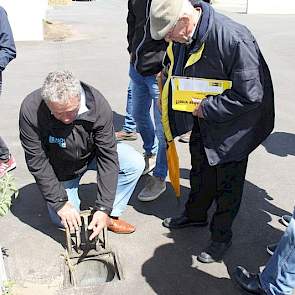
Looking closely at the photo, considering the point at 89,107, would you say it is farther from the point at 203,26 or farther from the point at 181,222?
the point at 181,222

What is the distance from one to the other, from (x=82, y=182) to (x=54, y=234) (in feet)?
2.78

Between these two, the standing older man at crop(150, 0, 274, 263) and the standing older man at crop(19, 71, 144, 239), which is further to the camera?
the standing older man at crop(19, 71, 144, 239)

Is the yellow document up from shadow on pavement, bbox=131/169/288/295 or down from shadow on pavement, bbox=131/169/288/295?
up

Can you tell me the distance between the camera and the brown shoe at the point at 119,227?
345cm

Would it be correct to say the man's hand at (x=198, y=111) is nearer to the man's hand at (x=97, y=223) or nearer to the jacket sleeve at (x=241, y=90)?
the jacket sleeve at (x=241, y=90)

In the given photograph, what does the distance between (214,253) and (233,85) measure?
121 centimetres

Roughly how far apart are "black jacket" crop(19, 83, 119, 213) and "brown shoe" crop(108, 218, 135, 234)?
1.52 ft

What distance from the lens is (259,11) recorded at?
20750 mm

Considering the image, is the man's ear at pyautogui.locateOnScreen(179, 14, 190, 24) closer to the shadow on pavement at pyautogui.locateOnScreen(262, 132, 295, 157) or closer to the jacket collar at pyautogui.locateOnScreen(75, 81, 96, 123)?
the jacket collar at pyautogui.locateOnScreen(75, 81, 96, 123)

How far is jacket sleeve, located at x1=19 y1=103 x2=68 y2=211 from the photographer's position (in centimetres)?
296

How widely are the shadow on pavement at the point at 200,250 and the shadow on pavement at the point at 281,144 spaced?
1.18 meters

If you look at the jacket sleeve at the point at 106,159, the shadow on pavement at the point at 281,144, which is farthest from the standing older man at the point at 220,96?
the shadow on pavement at the point at 281,144

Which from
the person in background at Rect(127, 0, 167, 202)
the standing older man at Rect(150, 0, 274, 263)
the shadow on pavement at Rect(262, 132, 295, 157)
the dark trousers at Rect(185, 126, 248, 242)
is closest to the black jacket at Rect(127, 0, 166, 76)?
the person in background at Rect(127, 0, 167, 202)

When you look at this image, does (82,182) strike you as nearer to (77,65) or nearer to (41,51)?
(77,65)
